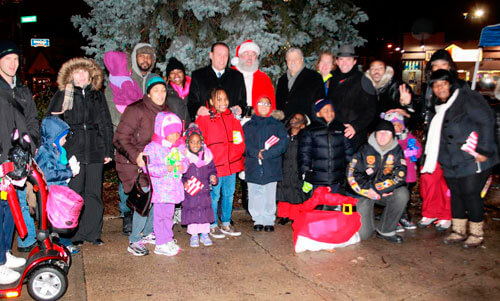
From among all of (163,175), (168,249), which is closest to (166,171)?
(163,175)

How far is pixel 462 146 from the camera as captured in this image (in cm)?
514

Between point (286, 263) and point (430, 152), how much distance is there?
97.3 inches

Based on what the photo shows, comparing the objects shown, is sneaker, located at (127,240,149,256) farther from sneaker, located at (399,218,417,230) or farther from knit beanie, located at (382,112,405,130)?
knit beanie, located at (382,112,405,130)

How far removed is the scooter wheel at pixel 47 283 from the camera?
3.73 m

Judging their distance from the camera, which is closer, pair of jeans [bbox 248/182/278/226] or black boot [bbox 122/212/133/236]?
black boot [bbox 122/212/133/236]

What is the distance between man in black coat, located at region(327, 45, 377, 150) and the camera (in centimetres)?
588

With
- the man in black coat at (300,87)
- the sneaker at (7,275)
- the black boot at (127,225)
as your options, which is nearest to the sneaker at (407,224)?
the man in black coat at (300,87)

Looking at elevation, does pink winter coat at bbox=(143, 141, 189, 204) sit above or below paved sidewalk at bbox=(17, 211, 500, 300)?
above

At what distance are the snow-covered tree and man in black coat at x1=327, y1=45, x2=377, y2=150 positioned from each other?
5.13 feet

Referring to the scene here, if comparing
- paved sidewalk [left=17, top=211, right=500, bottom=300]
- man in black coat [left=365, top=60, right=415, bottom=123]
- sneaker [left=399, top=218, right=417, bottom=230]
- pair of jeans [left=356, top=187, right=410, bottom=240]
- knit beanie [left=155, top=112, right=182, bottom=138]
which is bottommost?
paved sidewalk [left=17, top=211, right=500, bottom=300]

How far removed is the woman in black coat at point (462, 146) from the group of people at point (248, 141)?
0.05 ft

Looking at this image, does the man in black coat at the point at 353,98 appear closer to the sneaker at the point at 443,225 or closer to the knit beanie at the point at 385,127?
the knit beanie at the point at 385,127

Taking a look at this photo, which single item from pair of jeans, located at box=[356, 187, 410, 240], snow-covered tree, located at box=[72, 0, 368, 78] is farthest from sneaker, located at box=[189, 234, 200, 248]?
snow-covered tree, located at box=[72, 0, 368, 78]

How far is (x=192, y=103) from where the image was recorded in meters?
5.75
